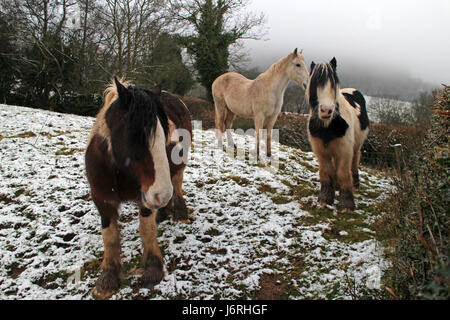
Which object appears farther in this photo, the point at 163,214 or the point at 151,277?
the point at 163,214

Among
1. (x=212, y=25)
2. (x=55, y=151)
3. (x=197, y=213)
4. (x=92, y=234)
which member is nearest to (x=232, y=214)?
(x=197, y=213)

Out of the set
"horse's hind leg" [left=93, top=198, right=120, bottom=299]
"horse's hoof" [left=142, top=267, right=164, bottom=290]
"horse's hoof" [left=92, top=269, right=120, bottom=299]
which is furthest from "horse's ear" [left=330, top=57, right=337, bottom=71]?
"horse's hoof" [left=92, top=269, right=120, bottom=299]

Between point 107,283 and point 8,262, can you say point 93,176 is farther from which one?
point 8,262

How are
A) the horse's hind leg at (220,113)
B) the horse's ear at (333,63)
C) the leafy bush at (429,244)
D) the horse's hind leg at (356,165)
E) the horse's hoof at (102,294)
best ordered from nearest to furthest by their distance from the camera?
1. the leafy bush at (429,244)
2. the horse's hoof at (102,294)
3. the horse's ear at (333,63)
4. the horse's hind leg at (356,165)
5. the horse's hind leg at (220,113)

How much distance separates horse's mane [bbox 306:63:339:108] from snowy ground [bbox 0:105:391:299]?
1.71 m

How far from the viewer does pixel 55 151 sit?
18.5 feet

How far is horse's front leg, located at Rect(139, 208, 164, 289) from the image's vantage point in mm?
2766

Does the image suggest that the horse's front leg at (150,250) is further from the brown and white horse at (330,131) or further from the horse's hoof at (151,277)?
the brown and white horse at (330,131)

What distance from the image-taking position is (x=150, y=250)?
9.43 feet

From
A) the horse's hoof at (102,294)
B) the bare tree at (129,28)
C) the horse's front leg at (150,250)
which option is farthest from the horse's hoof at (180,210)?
the bare tree at (129,28)

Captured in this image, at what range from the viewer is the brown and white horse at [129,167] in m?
2.15

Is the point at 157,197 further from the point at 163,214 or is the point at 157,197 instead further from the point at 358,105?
A: the point at 358,105

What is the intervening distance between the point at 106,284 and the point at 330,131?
3389 mm

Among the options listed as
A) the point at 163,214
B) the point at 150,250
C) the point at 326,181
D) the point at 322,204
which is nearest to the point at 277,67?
the point at 326,181
